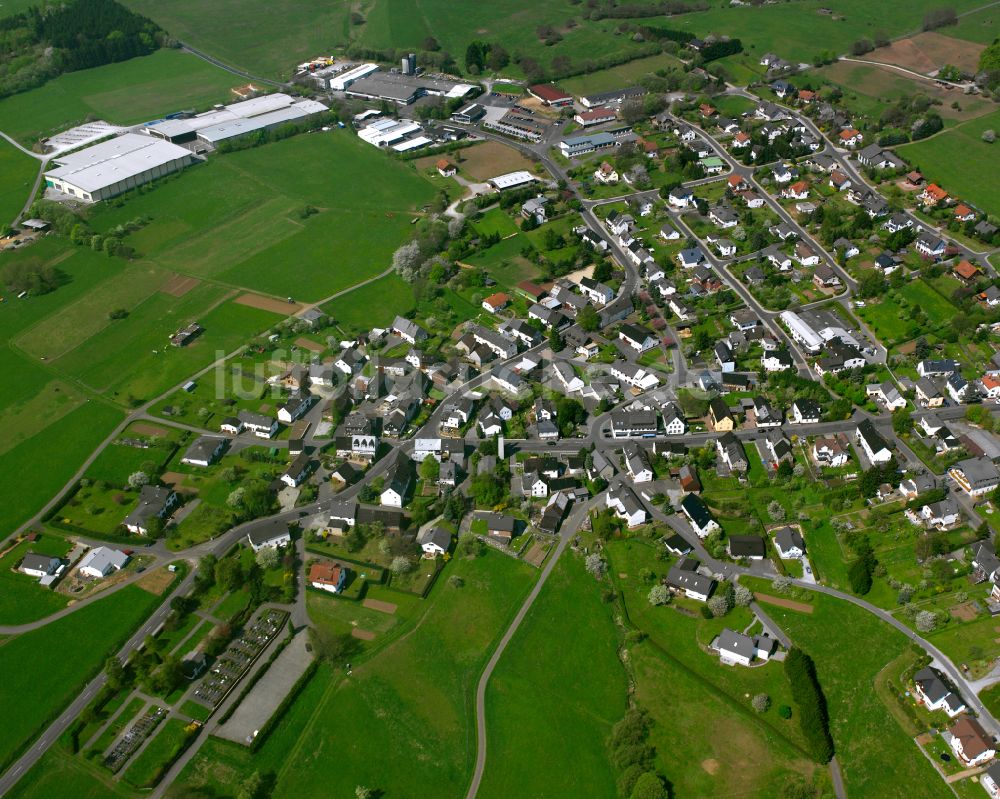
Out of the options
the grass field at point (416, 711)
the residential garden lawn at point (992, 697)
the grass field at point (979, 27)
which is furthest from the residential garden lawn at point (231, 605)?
the grass field at point (979, 27)

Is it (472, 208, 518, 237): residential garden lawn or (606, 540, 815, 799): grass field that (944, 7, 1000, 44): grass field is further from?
(606, 540, 815, 799): grass field

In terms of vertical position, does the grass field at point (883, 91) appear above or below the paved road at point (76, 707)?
above

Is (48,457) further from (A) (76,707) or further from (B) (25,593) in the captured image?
(A) (76,707)

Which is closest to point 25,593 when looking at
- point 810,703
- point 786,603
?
point 810,703

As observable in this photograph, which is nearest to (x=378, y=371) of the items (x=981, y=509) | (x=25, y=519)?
(x=25, y=519)

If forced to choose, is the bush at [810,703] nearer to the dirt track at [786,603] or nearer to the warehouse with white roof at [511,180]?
the dirt track at [786,603]

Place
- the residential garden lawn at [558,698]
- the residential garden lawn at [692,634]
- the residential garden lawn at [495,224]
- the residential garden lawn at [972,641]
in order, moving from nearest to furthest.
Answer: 1. the residential garden lawn at [558,698]
2. the residential garden lawn at [692,634]
3. the residential garden lawn at [972,641]
4. the residential garden lawn at [495,224]

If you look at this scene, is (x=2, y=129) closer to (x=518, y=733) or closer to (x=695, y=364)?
(x=695, y=364)
